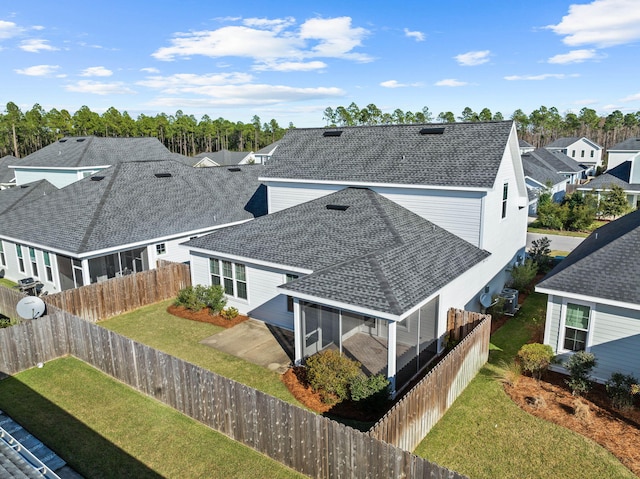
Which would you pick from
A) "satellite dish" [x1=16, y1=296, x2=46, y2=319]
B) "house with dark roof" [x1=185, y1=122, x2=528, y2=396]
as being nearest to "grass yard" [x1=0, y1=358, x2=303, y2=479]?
"satellite dish" [x1=16, y1=296, x2=46, y2=319]

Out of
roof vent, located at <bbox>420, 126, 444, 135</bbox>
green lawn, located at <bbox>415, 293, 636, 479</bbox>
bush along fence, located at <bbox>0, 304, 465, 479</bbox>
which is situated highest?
roof vent, located at <bbox>420, 126, 444, 135</bbox>

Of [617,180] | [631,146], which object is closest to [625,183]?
[617,180]

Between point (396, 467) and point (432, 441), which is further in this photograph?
point (432, 441)

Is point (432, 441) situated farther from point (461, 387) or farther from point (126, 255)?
point (126, 255)

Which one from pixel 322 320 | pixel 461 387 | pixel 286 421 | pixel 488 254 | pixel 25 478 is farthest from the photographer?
pixel 488 254

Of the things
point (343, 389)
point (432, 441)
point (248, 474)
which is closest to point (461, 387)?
point (432, 441)

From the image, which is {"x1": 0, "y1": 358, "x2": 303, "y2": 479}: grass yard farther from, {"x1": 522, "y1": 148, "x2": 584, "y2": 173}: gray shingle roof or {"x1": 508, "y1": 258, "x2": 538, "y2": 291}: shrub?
{"x1": 522, "y1": 148, "x2": 584, "y2": 173}: gray shingle roof
